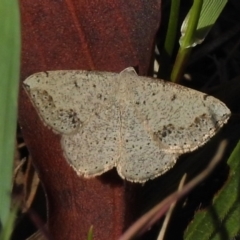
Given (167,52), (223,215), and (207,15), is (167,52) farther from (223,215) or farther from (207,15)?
(223,215)

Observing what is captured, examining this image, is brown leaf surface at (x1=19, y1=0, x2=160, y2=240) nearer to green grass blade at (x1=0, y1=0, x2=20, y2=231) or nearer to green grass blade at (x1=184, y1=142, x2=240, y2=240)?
green grass blade at (x1=184, y1=142, x2=240, y2=240)

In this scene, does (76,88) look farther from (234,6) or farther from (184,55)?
(234,6)

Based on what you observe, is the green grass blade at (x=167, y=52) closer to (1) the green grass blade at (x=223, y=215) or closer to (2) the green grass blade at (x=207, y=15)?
(2) the green grass blade at (x=207, y=15)

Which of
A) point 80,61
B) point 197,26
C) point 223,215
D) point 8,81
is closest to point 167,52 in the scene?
point 197,26

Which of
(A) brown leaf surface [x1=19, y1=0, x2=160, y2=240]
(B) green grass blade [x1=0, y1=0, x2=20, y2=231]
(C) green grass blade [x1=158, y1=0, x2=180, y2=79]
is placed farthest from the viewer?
(C) green grass blade [x1=158, y1=0, x2=180, y2=79]

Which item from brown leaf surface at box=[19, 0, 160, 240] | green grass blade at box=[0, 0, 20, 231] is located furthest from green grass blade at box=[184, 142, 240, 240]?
green grass blade at box=[0, 0, 20, 231]

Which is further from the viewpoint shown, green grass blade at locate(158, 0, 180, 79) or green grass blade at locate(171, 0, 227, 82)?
green grass blade at locate(158, 0, 180, 79)

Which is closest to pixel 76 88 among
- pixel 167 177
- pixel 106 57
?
pixel 106 57
